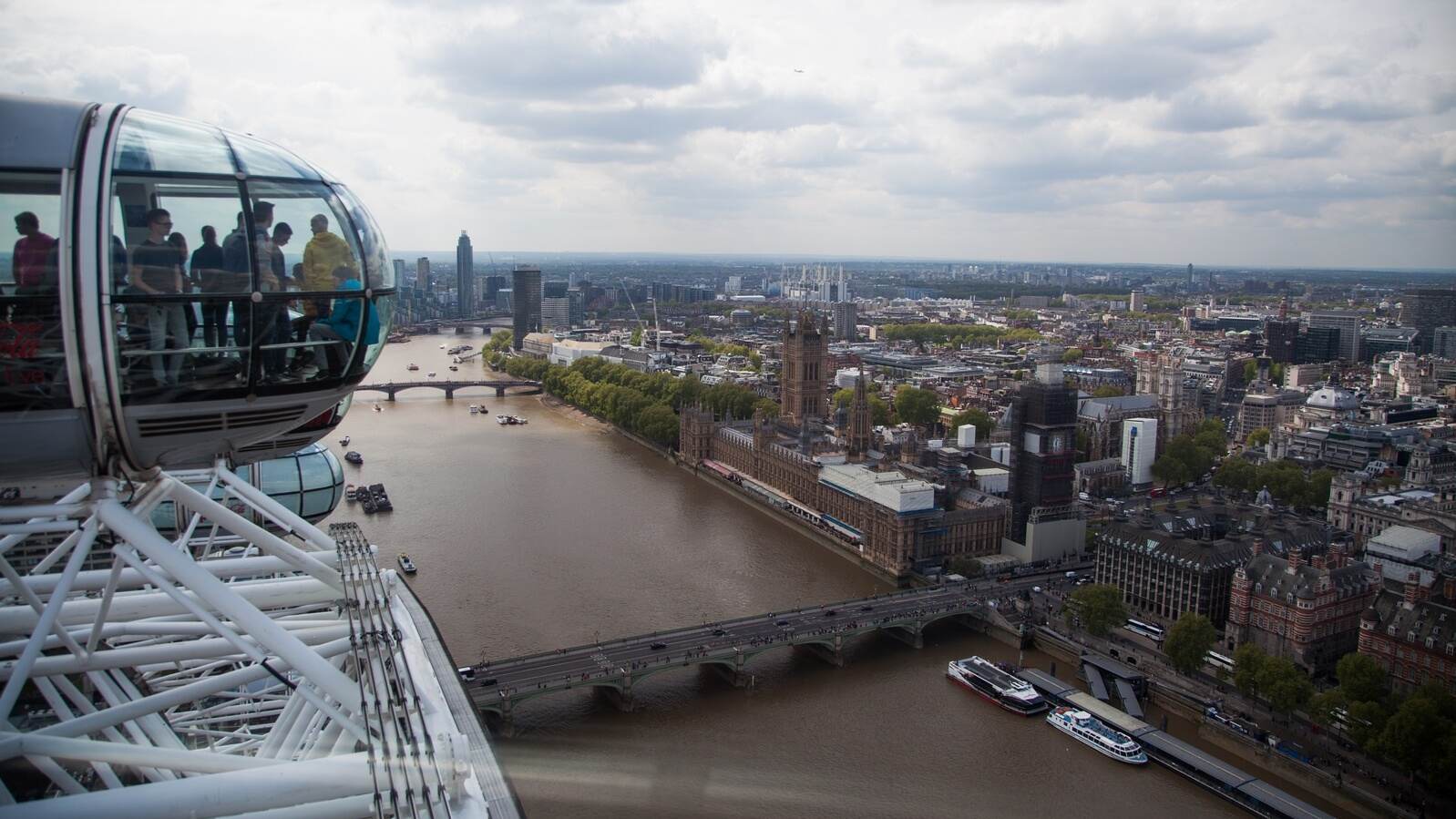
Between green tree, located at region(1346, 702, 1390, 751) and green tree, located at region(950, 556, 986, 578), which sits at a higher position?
green tree, located at region(1346, 702, 1390, 751)

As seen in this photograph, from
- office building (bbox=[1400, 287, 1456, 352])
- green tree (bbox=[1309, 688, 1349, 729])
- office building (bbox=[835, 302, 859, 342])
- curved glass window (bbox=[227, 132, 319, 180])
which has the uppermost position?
curved glass window (bbox=[227, 132, 319, 180])

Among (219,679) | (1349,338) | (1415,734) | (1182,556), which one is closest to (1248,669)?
(1415,734)

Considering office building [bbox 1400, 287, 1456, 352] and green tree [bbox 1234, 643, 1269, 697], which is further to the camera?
office building [bbox 1400, 287, 1456, 352]

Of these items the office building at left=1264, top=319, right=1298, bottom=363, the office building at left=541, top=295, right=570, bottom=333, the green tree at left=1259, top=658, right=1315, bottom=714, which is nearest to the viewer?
the green tree at left=1259, top=658, right=1315, bottom=714

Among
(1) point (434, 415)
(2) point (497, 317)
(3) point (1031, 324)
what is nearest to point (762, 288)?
(2) point (497, 317)

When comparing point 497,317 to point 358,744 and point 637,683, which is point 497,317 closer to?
point 637,683

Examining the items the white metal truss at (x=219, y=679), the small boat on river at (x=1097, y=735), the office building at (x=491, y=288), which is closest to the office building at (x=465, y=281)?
the office building at (x=491, y=288)

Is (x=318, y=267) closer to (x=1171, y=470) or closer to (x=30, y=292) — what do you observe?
(x=30, y=292)

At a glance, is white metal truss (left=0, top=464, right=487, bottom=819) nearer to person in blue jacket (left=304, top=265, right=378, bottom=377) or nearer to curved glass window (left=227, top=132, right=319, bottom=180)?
person in blue jacket (left=304, top=265, right=378, bottom=377)

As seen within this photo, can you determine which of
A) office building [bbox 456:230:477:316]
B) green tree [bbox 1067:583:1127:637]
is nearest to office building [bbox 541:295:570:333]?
office building [bbox 456:230:477:316]

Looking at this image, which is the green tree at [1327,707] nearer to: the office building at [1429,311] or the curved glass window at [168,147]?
the curved glass window at [168,147]
